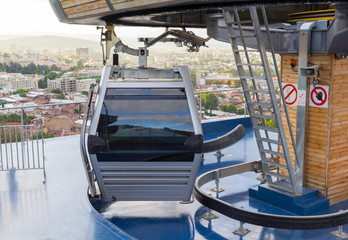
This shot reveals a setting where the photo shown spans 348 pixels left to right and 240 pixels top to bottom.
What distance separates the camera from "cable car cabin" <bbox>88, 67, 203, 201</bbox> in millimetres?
4207

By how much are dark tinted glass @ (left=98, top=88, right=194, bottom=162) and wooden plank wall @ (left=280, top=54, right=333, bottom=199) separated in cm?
200

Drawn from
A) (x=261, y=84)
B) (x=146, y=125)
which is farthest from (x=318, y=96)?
(x=146, y=125)

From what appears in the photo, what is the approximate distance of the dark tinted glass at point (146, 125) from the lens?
4.22m

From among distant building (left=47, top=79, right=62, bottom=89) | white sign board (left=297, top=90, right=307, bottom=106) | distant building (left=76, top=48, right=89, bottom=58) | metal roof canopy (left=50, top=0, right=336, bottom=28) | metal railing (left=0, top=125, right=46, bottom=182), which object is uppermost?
metal roof canopy (left=50, top=0, right=336, bottom=28)

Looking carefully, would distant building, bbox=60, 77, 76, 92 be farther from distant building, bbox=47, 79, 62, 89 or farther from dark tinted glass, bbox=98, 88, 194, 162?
dark tinted glass, bbox=98, 88, 194, 162

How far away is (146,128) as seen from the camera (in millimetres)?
4242

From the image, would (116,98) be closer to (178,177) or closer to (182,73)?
(182,73)

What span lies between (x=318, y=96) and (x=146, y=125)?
7.78 feet

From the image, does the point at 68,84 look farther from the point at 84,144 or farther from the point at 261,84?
the point at 261,84

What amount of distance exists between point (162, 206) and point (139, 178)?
3.15 ft

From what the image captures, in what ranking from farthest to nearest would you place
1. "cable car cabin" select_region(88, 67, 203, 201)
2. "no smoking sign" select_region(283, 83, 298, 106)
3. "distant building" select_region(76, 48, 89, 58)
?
1. "distant building" select_region(76, 48, 89, 58)
2. "no smoking sign" select_region(283, 83, 298, 106)
3. "cable car cabin" select_region(88, 67, 203, 201)

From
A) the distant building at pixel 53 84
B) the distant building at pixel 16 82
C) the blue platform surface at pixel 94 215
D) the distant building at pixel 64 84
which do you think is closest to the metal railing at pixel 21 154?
the blue platform surface at pixel 94 215

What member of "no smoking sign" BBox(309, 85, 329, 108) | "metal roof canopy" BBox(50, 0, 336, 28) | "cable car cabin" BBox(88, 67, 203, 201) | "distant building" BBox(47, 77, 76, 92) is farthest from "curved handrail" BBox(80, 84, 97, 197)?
"distant building" BBox(47, 77, 76, 92)

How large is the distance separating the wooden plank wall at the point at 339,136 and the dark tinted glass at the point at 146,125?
211cm
